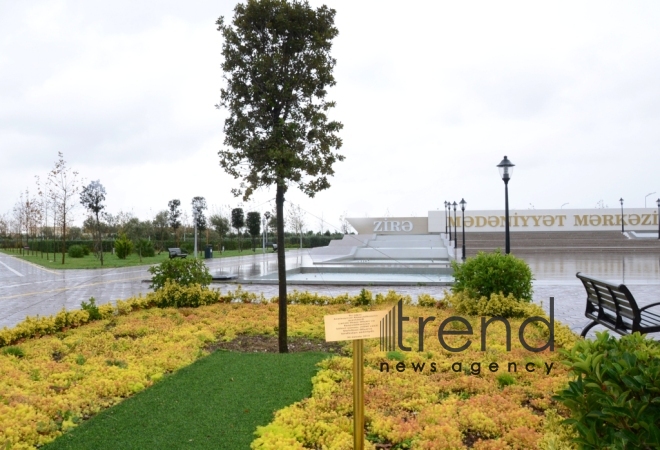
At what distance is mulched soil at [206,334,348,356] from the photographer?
6023mm

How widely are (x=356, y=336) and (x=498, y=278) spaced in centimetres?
568

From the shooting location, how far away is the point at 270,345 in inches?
250

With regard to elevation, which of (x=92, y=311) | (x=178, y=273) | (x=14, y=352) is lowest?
(x=14, y=352)

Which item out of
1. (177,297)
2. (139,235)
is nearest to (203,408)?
(177,297)

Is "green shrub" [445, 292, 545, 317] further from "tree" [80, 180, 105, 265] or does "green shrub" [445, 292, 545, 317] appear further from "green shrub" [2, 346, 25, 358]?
"tree" [80, 180, 105, 265]

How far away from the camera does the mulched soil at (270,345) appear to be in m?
6.02

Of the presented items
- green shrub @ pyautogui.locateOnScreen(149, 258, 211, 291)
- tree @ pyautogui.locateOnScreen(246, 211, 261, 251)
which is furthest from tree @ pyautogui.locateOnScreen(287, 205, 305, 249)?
green shrub @ pyautogui.locateOnScreen(149, 258, 211, 291)

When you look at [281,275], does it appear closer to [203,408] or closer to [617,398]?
[203,408]

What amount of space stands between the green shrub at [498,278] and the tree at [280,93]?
10.7 ft

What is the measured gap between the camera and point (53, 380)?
466 cm

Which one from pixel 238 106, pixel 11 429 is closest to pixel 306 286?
pixel 238 106

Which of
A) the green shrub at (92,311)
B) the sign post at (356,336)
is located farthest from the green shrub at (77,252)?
the sign post at (356,336)

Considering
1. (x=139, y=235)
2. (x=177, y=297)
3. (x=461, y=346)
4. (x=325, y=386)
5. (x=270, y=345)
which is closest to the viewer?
(x=325, y=386)

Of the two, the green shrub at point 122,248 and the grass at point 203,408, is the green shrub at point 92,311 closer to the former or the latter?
the grass at point 203,408
